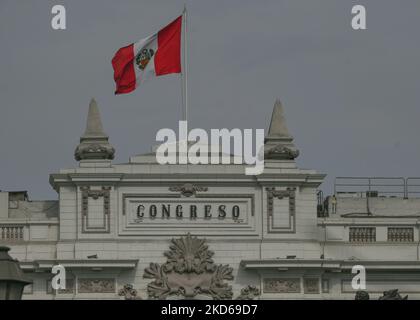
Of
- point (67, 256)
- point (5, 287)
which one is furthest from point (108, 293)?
point (5, 287)

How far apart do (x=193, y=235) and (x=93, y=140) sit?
17.4 feet

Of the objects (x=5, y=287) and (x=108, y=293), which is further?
(x=108, y=293)

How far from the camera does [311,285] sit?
79938 millimetres

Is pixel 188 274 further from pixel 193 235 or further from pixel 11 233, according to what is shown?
pixel 11 233

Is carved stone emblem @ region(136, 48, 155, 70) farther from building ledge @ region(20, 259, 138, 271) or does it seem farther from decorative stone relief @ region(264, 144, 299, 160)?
building ledge @ region(20, 259, 138, 271)

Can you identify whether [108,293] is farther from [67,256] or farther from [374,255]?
[374,255]

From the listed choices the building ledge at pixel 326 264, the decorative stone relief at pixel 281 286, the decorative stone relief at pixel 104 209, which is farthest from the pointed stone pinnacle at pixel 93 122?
the decorative stone relief at pixel 281 286

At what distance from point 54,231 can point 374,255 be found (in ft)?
40.3

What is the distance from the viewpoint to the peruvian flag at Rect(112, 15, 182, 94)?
262 feet

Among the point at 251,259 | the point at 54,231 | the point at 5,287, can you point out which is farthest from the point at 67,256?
the point at 5,287

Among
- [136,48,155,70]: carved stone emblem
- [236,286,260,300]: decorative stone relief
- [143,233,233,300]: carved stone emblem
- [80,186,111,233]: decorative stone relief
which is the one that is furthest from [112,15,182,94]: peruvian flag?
[236,286,260,300]: decorative stone relief

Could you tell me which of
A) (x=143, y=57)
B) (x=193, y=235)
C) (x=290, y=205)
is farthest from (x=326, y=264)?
(x=143, y=57)

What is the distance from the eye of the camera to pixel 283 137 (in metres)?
80.9
